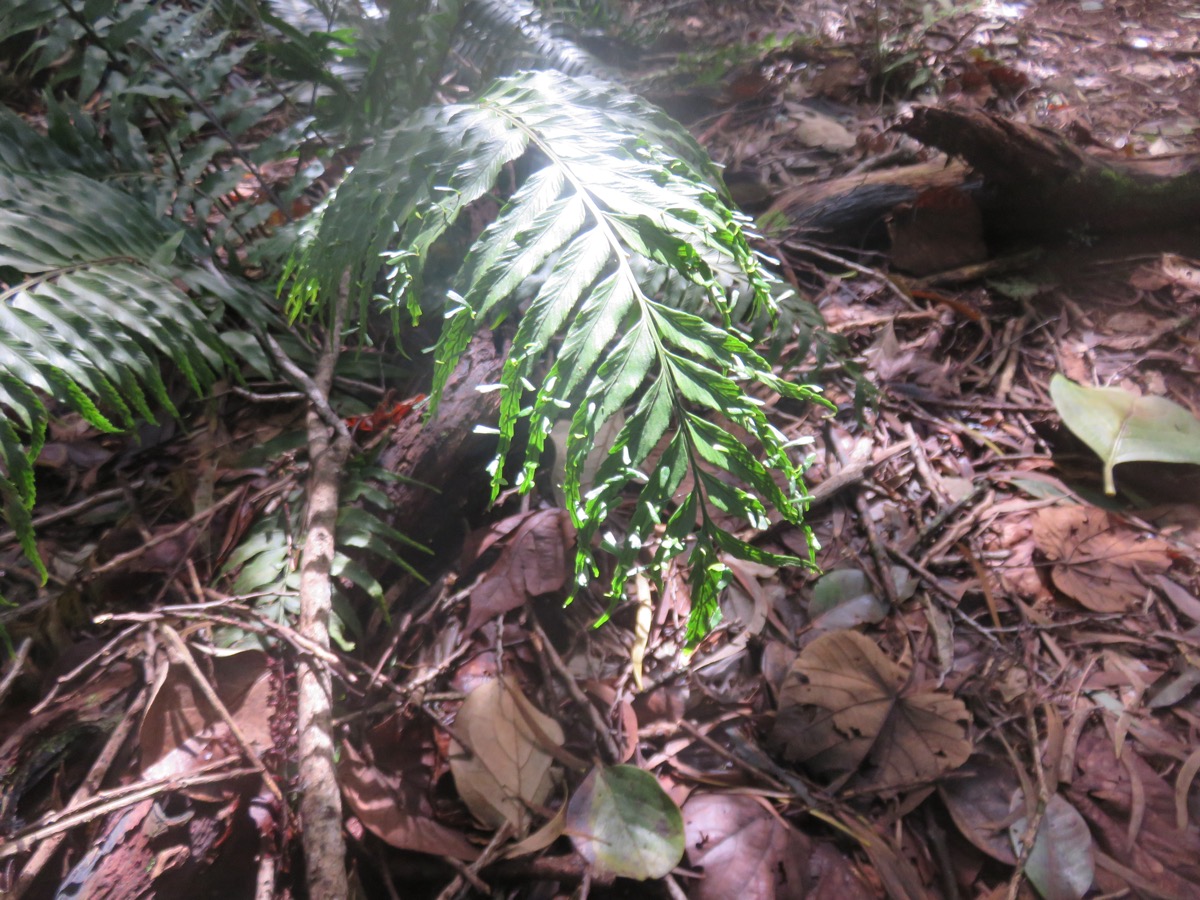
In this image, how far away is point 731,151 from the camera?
10.1 feet

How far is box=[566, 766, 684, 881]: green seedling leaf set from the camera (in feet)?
3.98

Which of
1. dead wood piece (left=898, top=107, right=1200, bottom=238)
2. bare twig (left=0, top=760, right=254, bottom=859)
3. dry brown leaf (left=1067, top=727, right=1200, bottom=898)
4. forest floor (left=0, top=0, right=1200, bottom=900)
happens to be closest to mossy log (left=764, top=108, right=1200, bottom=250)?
dead wood piece (left=898, top=107, right=1200, bottom=238)

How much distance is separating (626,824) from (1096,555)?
1.39 m

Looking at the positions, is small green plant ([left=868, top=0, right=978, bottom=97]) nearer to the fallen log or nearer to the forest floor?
the fallen log

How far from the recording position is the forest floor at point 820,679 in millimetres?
1246

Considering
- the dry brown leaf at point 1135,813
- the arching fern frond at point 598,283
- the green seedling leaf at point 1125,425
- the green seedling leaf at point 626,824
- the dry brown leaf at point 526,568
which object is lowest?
the dry brown leaf at point 1135,813

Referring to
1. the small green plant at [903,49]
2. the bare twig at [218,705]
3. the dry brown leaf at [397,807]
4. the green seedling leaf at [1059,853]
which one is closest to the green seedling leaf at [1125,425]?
the green seedling leaf at [1059,853]

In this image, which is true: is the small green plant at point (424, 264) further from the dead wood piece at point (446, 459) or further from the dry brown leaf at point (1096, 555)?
the dry brown leaf at point (1096, 555)

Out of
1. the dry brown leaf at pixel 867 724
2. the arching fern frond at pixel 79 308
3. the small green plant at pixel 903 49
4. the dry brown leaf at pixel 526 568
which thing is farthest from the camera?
the small green plant at pixel 903 49

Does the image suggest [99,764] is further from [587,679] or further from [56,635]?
[587,679]

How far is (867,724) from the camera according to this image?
1426 millimetres

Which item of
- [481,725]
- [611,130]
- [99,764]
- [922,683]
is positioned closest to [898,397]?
[922,683]

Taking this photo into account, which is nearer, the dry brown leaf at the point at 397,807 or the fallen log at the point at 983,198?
the dry brown leaf at the point at 397,807

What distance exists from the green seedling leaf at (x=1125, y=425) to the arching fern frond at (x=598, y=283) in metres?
1.03
